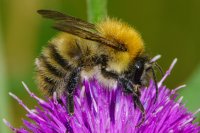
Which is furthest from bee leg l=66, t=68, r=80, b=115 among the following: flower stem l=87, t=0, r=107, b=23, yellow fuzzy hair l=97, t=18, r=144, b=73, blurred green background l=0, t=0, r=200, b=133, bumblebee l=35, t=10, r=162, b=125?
blurred green background l=0, t=0, r=200, b=133

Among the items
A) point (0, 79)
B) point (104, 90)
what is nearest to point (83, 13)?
point (0, 79)

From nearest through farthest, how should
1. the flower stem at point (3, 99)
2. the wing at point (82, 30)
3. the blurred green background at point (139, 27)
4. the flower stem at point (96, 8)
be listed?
the wing at point (82, 30) → the flower stem at point (96, 8) → the flower stem at point (3, 99) → the blurred green background at point (139, 27)

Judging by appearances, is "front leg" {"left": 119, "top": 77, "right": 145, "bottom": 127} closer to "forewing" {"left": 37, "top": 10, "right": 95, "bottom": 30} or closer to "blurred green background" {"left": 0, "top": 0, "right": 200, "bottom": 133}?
"forewing" {"left": 37, "top": 10, "right": 95, "bottom": 30}

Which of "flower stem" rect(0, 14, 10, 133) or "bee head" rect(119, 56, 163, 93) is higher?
"bee head" rect(119, 56, 163, 93)

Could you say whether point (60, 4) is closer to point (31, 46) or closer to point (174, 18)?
point (31, 46)

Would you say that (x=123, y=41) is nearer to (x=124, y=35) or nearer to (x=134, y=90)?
(x=124, y=35)

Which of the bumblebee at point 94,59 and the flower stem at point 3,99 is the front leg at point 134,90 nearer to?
the bumblebee at point 94,59

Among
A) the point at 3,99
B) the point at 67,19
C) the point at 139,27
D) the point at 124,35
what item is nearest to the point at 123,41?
the point at 124,35

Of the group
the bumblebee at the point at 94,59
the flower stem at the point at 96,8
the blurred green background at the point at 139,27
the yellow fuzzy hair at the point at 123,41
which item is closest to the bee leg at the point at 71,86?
the bumblebee at the point at 94,59
